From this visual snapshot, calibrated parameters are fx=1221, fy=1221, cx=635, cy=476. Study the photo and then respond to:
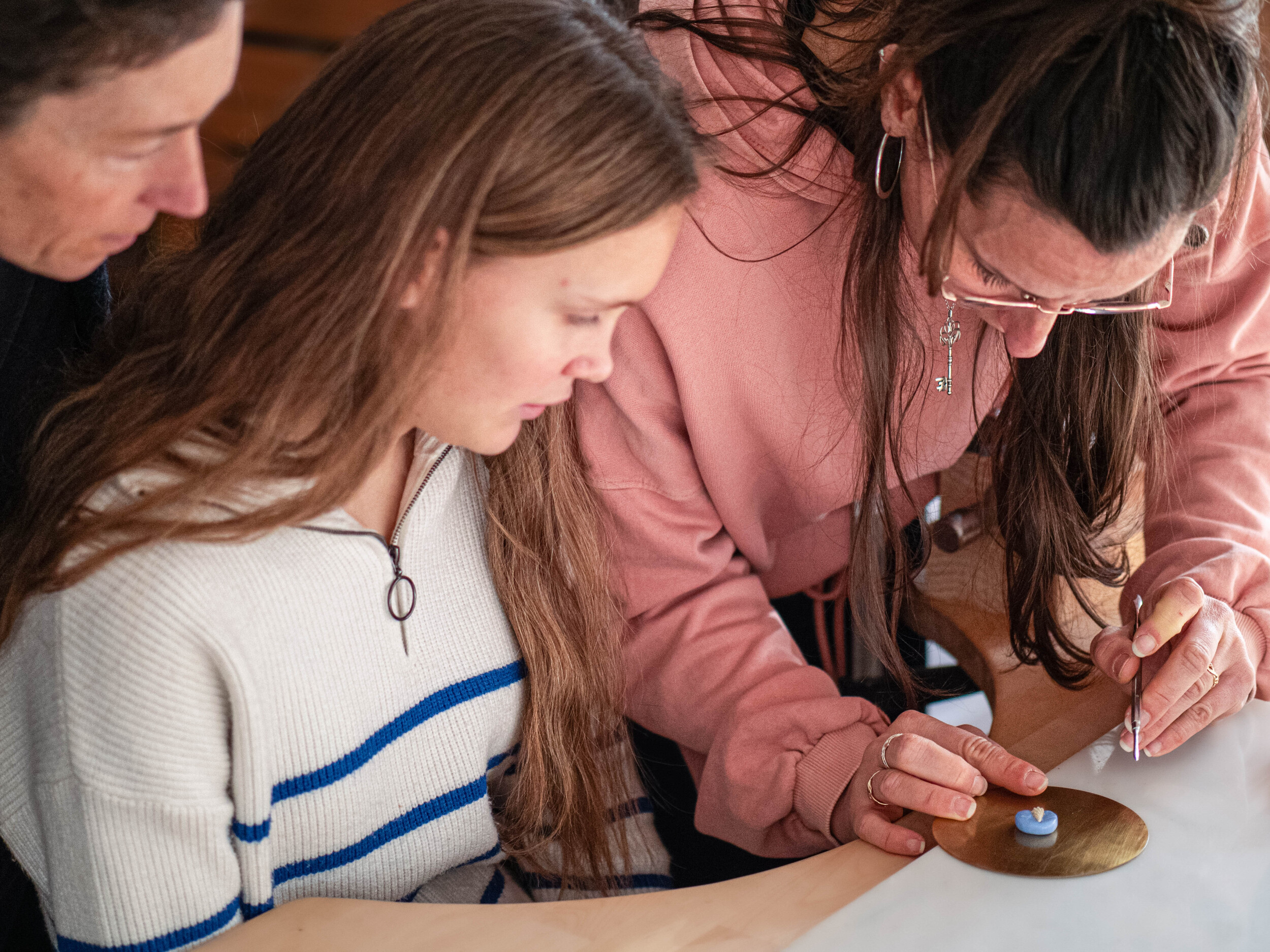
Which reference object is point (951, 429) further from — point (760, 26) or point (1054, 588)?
point (760, 26)

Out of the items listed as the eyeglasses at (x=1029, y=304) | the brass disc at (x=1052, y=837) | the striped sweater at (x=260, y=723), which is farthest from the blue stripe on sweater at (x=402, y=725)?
the eyeglasses at (x=1029, y=304)

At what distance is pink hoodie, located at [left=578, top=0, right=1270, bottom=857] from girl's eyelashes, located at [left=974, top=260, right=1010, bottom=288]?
0.20m

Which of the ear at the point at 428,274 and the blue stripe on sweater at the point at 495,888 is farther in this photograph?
the blue stripe on sweater at the point at 495,888

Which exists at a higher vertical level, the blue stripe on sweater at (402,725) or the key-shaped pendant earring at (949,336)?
the key-shaped pendant earring at (949,336)

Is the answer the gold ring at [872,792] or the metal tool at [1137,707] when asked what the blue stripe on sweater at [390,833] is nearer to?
the gold ring at [872,792]

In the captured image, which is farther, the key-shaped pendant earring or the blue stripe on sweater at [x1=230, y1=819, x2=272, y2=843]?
the key-shaped pendant earring

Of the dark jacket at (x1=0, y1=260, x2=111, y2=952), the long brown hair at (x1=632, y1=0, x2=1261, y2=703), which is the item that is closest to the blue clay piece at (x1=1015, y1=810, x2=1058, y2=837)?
the long brown hair at (x1=632, y1=0, x2=1261, y2=703)

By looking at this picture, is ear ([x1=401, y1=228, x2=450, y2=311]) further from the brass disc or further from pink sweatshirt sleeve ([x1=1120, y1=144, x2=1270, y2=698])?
pink sweatshirt sleeve ([x1=1120, y1=144, x2=1270, y2=698])

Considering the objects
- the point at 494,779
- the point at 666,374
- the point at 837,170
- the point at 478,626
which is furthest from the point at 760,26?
the point at 494,779

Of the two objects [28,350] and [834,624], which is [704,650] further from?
[28,350]

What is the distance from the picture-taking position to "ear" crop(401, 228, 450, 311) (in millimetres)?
824

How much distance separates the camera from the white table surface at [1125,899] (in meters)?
0.78

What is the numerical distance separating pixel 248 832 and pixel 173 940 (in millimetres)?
87

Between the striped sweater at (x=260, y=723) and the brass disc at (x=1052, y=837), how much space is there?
16.1 inches
